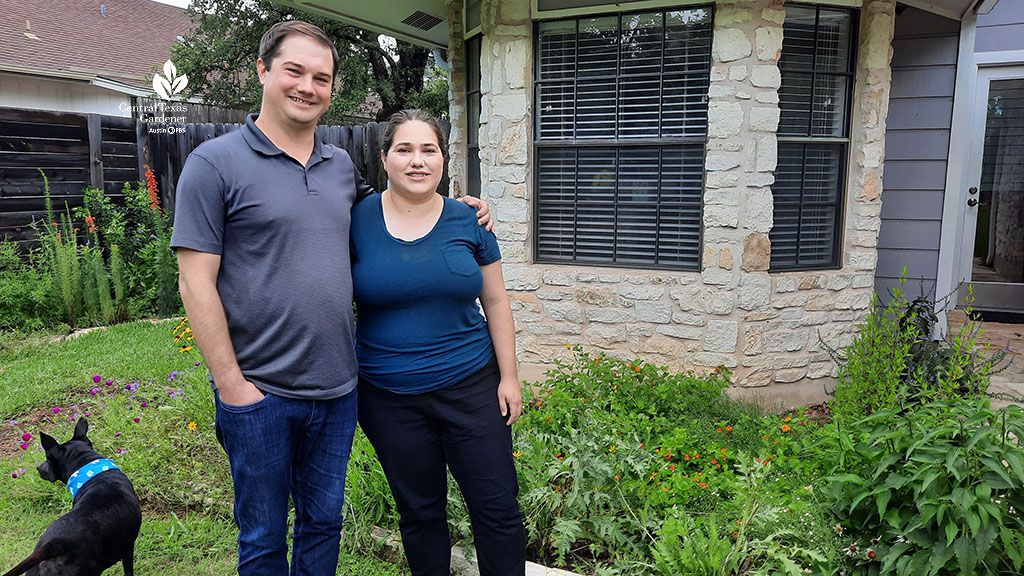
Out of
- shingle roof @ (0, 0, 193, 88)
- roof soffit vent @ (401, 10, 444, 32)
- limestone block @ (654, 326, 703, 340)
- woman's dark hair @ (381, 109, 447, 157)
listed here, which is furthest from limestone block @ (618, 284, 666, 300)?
shingle roof @ (0, 0, 193, 88)

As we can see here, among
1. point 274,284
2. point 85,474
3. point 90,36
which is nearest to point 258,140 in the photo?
point 274,284

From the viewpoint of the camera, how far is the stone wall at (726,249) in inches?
164

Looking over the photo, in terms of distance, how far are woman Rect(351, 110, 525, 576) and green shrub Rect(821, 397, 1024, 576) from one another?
1045 mm

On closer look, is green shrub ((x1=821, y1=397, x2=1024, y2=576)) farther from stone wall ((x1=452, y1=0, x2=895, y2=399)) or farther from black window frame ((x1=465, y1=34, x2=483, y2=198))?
black window frame ((x1=465, y1=34, x2=483, y2=198))

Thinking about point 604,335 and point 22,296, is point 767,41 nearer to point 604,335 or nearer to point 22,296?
point 604,335

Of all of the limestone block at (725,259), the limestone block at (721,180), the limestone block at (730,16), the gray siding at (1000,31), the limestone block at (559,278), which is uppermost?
the gray siding at (1000,31)

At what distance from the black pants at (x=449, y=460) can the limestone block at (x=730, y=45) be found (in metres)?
2.93

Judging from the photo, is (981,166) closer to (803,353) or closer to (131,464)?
(803,353)

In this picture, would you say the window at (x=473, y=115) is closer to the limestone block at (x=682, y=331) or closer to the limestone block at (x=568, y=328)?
the limestone block at (x=568, y=328)

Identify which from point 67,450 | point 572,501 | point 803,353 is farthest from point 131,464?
point 803,353

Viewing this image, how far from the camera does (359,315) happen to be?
2064 millimetres

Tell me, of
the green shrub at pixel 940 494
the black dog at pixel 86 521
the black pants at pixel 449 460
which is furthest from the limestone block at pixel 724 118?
the black dog at pixel 86 521

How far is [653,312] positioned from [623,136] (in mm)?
1204

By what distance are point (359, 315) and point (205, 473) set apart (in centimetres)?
182
